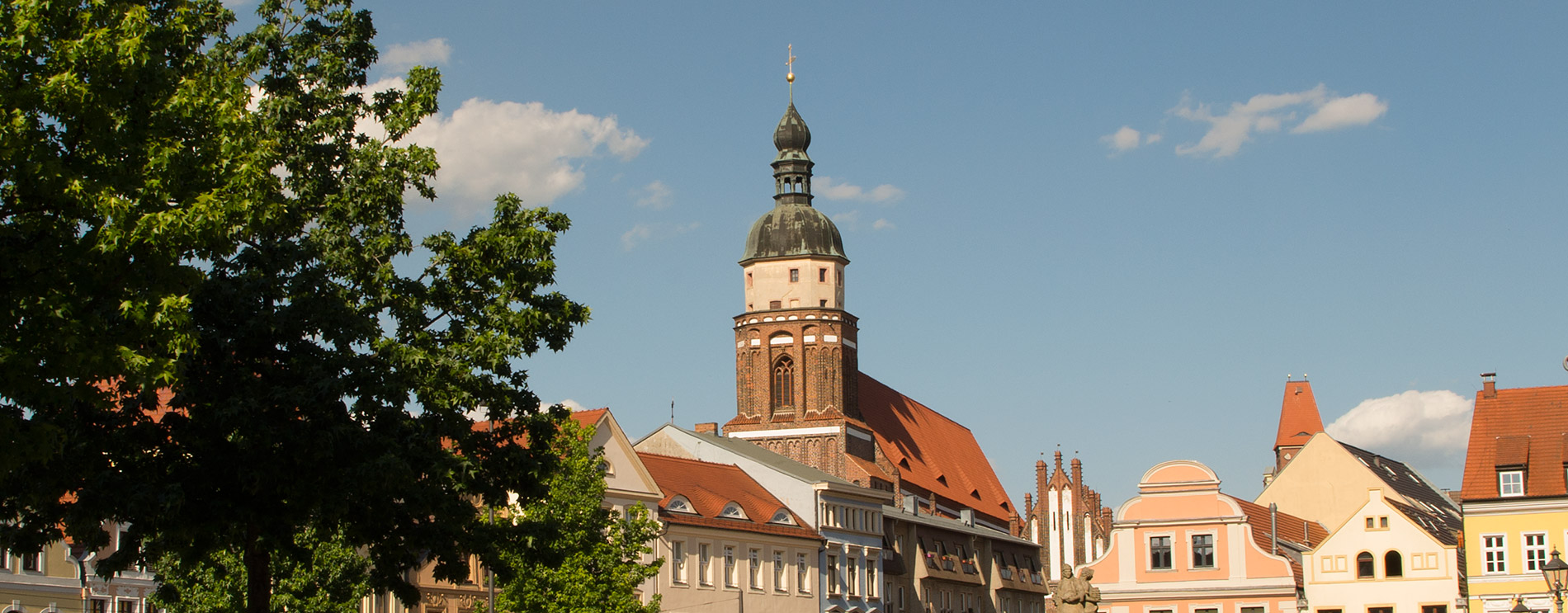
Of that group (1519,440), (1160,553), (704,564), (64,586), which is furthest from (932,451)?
(64,586)

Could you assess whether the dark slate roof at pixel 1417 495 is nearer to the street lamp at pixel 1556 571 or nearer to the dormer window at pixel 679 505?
the dormer window at pixel 679 505

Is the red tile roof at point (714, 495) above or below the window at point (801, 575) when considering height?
above

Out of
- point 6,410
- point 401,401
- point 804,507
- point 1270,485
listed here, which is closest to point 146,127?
point 6,410

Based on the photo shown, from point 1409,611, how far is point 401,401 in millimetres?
36907

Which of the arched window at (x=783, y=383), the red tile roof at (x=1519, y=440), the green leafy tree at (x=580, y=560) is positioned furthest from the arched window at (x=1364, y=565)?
the arched window at (x=783, y=383)

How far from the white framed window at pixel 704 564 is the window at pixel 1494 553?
24542 mm

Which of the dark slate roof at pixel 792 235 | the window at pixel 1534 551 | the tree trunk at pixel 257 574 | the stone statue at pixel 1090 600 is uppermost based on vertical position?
the dark slate roof at pixel 792 235

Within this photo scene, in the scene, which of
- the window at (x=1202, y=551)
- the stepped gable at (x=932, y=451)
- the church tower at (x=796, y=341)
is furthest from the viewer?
the stepped gable at (x=932, y=451)

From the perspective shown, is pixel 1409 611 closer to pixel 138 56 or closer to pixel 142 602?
pixel 142 602

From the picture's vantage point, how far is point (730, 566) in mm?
61969

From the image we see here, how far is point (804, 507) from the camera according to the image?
70062 millimetres

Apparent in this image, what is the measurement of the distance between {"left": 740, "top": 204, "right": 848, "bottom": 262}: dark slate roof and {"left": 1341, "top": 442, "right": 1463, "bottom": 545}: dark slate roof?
27.2m

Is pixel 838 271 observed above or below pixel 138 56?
above

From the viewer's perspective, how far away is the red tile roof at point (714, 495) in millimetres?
60469
